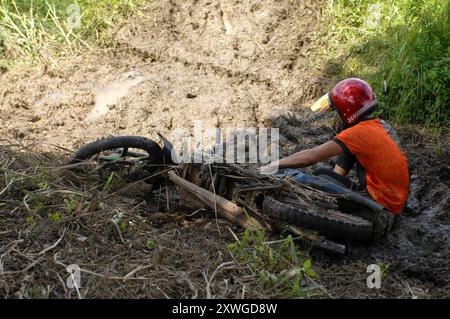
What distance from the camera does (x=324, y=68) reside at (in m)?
7.00

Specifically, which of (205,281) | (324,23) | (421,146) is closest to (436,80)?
(421,146)

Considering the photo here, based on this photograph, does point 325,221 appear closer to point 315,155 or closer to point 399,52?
point 315,155

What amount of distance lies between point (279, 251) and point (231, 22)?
4.67 m

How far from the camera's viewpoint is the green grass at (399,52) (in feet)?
19.5

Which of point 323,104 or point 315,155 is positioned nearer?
point 315,155

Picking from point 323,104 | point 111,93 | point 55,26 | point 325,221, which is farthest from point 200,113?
point 325,221

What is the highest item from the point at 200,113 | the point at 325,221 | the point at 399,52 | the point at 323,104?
the point at 323,104

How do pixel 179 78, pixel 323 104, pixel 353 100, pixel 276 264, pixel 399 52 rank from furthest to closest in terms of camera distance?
1. pixel 179 78
2. pixel 399 52
3. pixel 323 104
4. pixel 353 100
5. pixel 276 264

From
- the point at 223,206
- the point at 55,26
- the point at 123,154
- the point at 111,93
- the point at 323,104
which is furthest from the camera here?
the point at 55,26

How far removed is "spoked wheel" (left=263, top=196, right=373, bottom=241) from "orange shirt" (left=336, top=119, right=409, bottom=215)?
0.39 metres

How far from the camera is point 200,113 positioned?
637 centimetres

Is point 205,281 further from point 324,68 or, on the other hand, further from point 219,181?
point 324,68

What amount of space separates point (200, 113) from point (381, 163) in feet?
8.74

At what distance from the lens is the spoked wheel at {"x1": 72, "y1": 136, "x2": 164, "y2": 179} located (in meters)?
4.50
